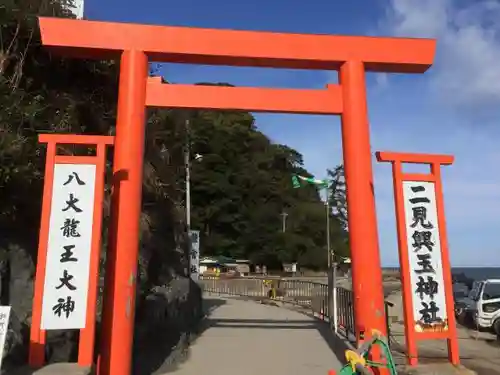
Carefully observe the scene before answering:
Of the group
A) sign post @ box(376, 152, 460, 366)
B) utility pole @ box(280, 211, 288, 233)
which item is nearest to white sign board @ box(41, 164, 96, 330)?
sign post @ box(376, 152, 460, 366)

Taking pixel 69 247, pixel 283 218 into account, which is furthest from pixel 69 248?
pixel 283 218

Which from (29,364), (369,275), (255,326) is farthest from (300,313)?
(29,364)

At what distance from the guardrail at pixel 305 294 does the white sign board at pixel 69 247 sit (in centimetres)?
588


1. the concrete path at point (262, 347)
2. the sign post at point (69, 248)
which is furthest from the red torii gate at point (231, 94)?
the concrete path at point (262, 347)

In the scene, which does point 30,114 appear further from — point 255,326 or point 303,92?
point 255,326

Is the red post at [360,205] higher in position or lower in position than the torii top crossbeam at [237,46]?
lower

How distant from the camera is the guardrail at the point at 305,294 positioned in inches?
427

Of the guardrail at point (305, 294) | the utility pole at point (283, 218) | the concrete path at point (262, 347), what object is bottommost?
the concrete path at point (262, 347)

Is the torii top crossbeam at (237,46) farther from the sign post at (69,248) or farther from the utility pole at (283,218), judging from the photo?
the utility pole at (283,218)

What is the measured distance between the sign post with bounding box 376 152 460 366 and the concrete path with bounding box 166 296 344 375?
6.40 ft

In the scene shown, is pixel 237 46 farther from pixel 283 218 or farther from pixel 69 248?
pixel 283 218

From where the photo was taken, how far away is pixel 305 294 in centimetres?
1927

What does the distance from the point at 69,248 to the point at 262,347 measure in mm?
5201

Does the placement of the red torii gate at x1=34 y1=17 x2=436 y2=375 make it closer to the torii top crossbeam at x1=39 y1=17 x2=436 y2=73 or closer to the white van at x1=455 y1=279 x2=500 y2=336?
the torii top crossbeam at x1=39 y1=17 x2=436 y2=73
